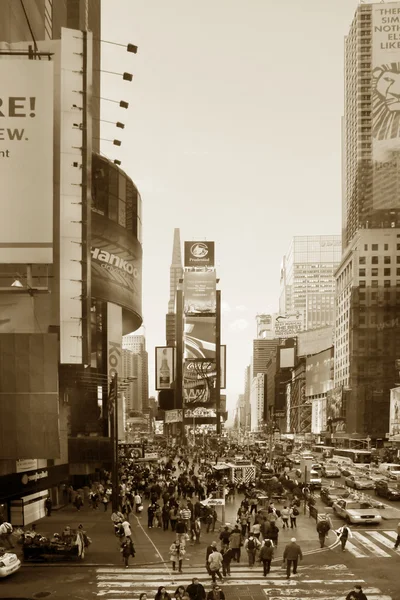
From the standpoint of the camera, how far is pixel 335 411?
521 feet

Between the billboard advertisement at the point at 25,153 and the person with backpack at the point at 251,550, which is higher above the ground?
the billboard advertisement at the point at 25,153

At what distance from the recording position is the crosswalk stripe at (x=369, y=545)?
24141mm

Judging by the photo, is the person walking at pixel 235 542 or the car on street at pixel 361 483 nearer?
the person walking at pixel 235 542

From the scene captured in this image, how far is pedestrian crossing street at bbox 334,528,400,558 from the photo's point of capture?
24250 millimetres

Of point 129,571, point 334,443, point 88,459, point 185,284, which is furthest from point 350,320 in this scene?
point 129,571

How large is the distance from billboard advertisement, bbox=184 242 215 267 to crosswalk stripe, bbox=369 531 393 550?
144 meters

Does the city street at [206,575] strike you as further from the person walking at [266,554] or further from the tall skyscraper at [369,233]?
the tall skyscraper at [369,233]

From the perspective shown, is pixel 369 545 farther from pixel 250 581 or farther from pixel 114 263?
pixel 114 263

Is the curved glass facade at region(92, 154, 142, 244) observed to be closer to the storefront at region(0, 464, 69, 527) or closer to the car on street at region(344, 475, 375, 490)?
the storefront at region(0, 464, 69, 527)

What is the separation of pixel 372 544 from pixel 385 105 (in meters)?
156

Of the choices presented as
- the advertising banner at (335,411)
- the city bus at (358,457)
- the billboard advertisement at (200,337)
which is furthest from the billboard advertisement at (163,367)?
the city bus at (358,457)

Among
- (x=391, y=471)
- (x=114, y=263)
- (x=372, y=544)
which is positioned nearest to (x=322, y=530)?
(x=372, y=544)

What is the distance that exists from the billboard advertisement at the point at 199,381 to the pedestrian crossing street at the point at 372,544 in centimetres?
12825

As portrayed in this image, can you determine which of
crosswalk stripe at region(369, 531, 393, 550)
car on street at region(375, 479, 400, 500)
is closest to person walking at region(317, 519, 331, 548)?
crosswalk stripe at region(369, 531, 393, 550)
